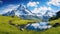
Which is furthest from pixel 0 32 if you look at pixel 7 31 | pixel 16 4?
pixel 16 4

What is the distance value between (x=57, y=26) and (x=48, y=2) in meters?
0.63

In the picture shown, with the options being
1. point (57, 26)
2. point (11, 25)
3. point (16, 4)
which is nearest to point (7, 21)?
point (11, 25)

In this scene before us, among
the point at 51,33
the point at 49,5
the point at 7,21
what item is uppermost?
the point at 49,5

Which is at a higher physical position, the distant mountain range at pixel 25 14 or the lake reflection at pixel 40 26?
the distant mountain range at pixel 25 14

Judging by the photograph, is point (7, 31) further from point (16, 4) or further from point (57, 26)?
point (57, 26)

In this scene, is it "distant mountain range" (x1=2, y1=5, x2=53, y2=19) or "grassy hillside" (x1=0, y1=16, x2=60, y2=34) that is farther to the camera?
"distant mountain range" (x1=2, y1=5, x2=53, y2=19)

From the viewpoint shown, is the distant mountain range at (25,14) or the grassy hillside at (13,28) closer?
the grassy hillside at (13,28)

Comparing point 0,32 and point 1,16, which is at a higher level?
point 1,16

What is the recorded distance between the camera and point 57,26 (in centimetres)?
478

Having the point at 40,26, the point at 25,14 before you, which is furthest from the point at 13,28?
the point at 40,26

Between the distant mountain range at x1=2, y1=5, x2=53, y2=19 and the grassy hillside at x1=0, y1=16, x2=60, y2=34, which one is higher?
the distant mountain range at x1=2, y1=5, x2=53, y2=19

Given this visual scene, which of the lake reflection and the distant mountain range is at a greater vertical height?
the distant mountain range

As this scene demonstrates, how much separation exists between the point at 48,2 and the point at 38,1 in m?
0.25

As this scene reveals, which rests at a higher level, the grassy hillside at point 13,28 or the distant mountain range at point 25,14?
the distant mountain range at point 25,14
